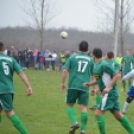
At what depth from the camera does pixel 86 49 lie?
973cm

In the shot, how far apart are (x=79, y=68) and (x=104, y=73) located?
84cm

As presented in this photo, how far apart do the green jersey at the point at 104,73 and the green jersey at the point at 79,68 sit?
599mm

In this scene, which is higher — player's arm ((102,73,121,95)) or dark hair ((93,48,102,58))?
dark hair ((93,48,102,58))

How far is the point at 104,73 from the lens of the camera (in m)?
9.06

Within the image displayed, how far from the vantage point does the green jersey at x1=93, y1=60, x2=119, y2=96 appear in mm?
8961

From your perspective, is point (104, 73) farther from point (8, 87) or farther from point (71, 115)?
point (8, 87)

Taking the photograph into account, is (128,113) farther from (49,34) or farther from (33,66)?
(49,34)

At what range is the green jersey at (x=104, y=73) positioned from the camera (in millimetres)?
8961

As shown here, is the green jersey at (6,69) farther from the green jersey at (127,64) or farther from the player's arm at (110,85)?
the green jersey at (127,64)

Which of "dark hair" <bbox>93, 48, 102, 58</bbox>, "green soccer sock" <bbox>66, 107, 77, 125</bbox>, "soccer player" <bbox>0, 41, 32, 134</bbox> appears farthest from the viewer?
"green soccer sock" <bbox>66, 107, 77, 125</bbox>

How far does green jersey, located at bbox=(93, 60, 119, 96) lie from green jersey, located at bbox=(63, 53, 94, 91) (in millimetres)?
599

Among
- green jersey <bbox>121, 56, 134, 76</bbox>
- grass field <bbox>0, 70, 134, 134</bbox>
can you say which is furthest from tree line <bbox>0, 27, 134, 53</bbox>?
grass field <bbox>0, 70, 134, 134</bbox>

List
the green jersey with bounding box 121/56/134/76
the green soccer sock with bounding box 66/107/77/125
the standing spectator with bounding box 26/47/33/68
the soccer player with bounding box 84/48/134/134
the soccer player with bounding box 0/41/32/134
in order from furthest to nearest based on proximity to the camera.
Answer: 1. the standing spectator with bounding box 26/47/33/68
2. the green jersey with bounding box 121/56/134/76
3. the green soccer sock with bounding box 66/107/77/125
4. the soccer player with bounding box 84/48/134/134
5. the soccer player with bounding box 0/41/32/134

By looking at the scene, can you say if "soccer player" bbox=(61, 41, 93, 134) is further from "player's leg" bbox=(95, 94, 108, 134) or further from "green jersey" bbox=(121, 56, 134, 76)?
"green jersey" bbox=(121, 56, 134, 76)
